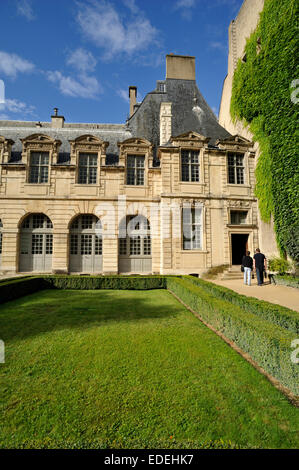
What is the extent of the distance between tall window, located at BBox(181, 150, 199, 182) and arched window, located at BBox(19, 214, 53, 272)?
9.74m

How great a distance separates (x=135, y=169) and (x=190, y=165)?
3748mm

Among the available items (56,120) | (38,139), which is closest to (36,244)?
(38,139)

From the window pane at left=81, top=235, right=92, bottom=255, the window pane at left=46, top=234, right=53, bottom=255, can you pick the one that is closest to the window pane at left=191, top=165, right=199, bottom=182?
the window pane at left=81, top=235, right=92, bottom=255

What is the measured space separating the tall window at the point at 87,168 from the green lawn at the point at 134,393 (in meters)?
12.6

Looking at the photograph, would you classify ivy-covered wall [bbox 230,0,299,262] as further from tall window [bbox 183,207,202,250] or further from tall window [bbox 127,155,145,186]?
tall window [bbox 127,155,145,186]

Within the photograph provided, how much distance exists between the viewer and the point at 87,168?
1627cm

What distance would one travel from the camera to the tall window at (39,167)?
52.4ft

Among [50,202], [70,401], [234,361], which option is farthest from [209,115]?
[70,401]

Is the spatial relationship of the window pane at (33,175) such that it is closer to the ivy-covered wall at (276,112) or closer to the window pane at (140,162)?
the window pane at (140,162)

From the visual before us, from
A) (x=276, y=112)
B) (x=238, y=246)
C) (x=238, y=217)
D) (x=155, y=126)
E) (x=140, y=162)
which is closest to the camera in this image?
(x=276, y=112)

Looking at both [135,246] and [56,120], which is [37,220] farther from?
[56,120]

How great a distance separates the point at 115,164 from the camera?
16.5m

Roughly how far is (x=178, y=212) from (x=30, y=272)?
1024 centimetres

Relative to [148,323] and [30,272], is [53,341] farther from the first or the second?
[30,272]
